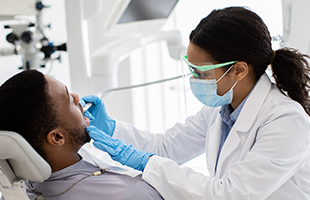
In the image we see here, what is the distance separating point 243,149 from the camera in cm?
106

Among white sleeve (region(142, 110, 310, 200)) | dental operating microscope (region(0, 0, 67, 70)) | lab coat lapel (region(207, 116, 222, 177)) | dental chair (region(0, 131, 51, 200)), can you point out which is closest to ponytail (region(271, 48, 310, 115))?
white sleeve (region(142, 110, 310, 200))

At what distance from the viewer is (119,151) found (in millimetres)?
1008

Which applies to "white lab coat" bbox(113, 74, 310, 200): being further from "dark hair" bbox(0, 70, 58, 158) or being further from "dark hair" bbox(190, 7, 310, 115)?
"dark hair" bbox(0, 70, 58, 158)

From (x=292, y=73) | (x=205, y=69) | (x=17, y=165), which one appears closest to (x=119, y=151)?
(x=17, y=165)

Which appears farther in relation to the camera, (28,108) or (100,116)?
(100,116)

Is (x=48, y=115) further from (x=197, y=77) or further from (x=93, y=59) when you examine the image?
(x=93, y=59)

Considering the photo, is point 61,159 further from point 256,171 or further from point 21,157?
point 256,171

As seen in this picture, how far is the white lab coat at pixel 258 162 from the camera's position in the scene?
903 millimetres

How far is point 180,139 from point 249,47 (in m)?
0.60

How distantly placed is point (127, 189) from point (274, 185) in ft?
1.60

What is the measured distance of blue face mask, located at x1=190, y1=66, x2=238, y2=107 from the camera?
110cm

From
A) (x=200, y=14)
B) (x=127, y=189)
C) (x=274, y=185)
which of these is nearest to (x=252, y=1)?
(x=200, y=14)

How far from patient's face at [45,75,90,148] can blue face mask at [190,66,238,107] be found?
465 millimetres

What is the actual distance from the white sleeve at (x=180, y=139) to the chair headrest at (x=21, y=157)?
58 cm
